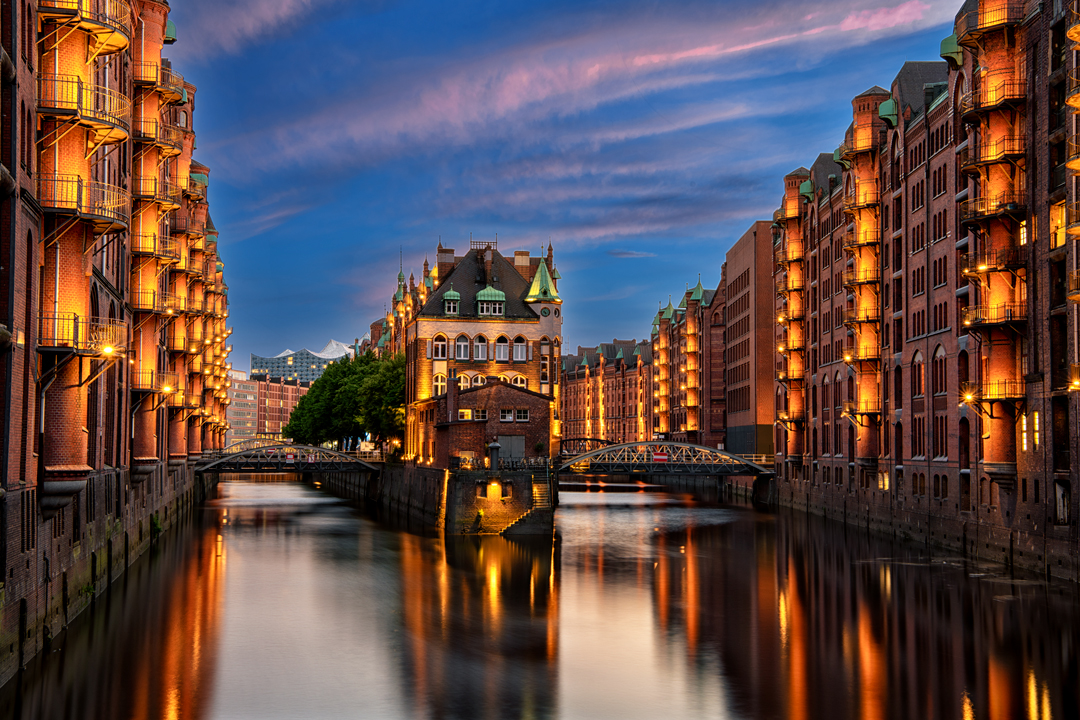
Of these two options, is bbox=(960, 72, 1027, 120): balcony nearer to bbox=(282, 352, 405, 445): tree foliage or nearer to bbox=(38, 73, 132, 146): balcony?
bbox=(38, 73, 132, 146): balcony

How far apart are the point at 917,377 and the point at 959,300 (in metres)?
8.80

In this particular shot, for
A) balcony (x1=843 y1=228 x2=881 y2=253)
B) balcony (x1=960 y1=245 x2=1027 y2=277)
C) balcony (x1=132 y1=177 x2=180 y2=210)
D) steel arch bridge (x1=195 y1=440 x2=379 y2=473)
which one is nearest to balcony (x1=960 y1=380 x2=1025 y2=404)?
balcony (x1=960 y1=245 x2=1027 y2=277)

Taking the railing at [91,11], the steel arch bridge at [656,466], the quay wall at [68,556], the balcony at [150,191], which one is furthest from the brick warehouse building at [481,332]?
the railing at [91,11]

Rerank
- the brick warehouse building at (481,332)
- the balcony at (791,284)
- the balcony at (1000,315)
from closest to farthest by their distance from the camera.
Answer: the balcony at (1000,315) → the balcony at (791,284) → the brick warehouse building at (481,332)

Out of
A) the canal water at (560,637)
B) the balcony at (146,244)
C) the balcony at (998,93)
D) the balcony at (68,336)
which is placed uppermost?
the balcony at (998,93)

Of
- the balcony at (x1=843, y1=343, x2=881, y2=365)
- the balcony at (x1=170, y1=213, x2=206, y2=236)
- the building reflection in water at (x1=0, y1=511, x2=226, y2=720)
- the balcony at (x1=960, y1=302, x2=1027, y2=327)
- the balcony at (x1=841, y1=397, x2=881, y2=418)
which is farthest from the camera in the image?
the balcony at (x1=843, y1=343, x2=881, y2=365)

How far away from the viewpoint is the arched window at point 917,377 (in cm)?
6544

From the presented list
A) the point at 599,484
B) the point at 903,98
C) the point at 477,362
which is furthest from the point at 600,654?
the point at 599,484

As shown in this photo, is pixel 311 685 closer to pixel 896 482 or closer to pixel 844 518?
pixel 896 482

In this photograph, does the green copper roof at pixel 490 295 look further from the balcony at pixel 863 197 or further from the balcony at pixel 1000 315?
the balcony at pixel 1000 315

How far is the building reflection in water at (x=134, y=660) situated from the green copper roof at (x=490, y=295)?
176 ft

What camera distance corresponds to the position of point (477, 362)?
99.7 meters

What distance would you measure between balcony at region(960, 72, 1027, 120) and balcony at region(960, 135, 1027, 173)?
4.87 feet

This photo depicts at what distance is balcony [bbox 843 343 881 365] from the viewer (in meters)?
72.9
